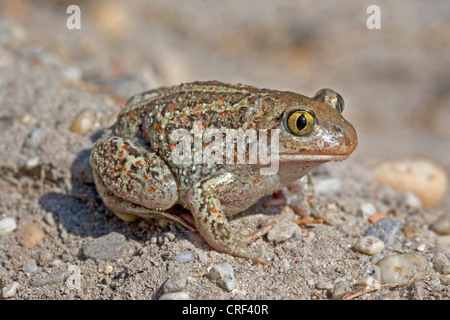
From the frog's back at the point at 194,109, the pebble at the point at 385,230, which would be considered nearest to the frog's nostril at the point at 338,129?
the frog's back at the point at 194,109

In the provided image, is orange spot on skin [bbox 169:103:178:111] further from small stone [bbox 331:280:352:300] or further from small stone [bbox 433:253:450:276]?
small stone [bbox 433:253:450:276]

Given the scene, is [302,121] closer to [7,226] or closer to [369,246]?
[369,246]

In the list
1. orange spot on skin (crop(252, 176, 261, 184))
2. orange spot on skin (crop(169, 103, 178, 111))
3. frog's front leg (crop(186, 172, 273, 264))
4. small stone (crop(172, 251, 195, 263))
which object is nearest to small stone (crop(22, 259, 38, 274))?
small stone (crop(172, 251, 195, 263))

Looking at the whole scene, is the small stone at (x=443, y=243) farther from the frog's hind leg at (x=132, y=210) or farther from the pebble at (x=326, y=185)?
the frog's hind leg at (x=132, y=210)

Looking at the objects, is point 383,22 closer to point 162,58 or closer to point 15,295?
point 162,58

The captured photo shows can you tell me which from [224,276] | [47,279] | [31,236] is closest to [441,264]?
[224,276]

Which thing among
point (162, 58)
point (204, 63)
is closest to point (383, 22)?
point (204, 63)

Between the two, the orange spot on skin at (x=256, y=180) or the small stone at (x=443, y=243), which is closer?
the orange spot on skin at (x=256, y=180)
